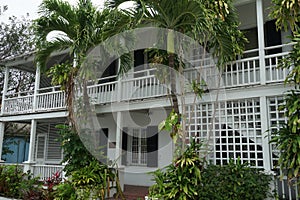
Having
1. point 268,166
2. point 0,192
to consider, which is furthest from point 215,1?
point 0,192

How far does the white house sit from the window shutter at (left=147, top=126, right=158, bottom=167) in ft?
0.12

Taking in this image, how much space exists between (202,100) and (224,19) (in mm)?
2282

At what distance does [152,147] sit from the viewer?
11.4m

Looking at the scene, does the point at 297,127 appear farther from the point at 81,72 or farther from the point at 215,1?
the point at 81,72

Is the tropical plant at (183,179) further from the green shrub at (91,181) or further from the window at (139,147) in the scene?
the window at (139,147)

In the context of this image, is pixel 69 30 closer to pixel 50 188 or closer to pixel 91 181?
pixel 91 181

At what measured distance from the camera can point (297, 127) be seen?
5.97m

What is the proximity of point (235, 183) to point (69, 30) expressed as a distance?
22.0 ft

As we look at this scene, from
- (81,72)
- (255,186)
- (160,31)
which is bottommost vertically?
(255,186)

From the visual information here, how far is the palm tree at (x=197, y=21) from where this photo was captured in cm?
668

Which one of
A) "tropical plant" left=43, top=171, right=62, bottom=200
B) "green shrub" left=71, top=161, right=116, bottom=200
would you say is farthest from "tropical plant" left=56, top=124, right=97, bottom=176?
"tropical plant" left=43, top=171, right=62, bottom=200

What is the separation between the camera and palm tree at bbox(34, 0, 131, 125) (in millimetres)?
8930

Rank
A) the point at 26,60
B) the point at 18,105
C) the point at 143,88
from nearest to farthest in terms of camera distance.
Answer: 1. the point at 143,88
2. the point at 18,105
3. the point at 26,60

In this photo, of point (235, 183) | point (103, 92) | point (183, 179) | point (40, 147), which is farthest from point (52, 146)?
point (235, 183)
